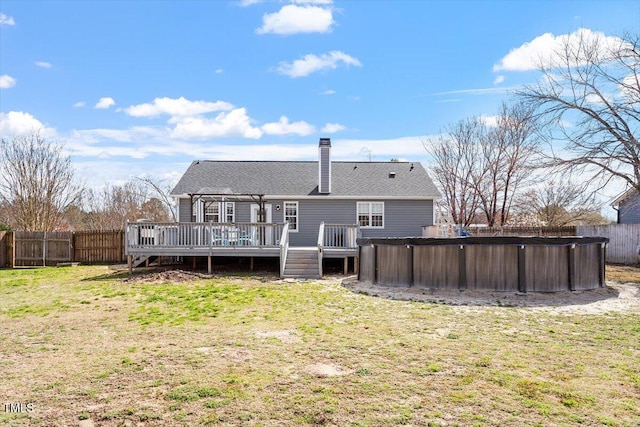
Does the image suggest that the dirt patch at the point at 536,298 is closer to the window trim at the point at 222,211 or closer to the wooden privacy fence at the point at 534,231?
the window trim at the point at 222,211

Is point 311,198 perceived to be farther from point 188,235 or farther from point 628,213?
point 628,213

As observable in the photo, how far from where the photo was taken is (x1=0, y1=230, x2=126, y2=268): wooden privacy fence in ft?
59.6

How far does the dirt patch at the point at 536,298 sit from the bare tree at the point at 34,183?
18.9 metres

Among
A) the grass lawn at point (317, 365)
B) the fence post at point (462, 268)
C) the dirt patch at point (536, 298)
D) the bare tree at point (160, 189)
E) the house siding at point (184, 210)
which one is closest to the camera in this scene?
the grass lawn at point (317, 365)

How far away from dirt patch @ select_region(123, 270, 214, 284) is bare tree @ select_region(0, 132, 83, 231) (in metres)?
12.1

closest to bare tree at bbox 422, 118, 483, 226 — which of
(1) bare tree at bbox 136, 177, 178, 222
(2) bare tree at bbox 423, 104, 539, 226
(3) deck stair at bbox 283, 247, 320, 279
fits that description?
(2) bare tree at bbox 423, 104, 539, 226

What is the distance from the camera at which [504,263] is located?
32.4ft

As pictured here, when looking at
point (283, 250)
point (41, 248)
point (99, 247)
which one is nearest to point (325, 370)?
point (283, 250)

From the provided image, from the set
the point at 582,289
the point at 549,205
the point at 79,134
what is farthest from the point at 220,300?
the point at 549,205

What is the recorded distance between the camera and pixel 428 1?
1241 cm

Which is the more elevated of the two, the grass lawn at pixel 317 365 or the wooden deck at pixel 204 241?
the wooden deck at pixel 204 241

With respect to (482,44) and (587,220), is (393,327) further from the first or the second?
(587,220)

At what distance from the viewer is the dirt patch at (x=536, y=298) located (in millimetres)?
8570

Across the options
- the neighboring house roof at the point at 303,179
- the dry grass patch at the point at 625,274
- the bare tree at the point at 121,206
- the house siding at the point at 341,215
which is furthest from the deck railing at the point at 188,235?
the bare tree at the point at 121,206
